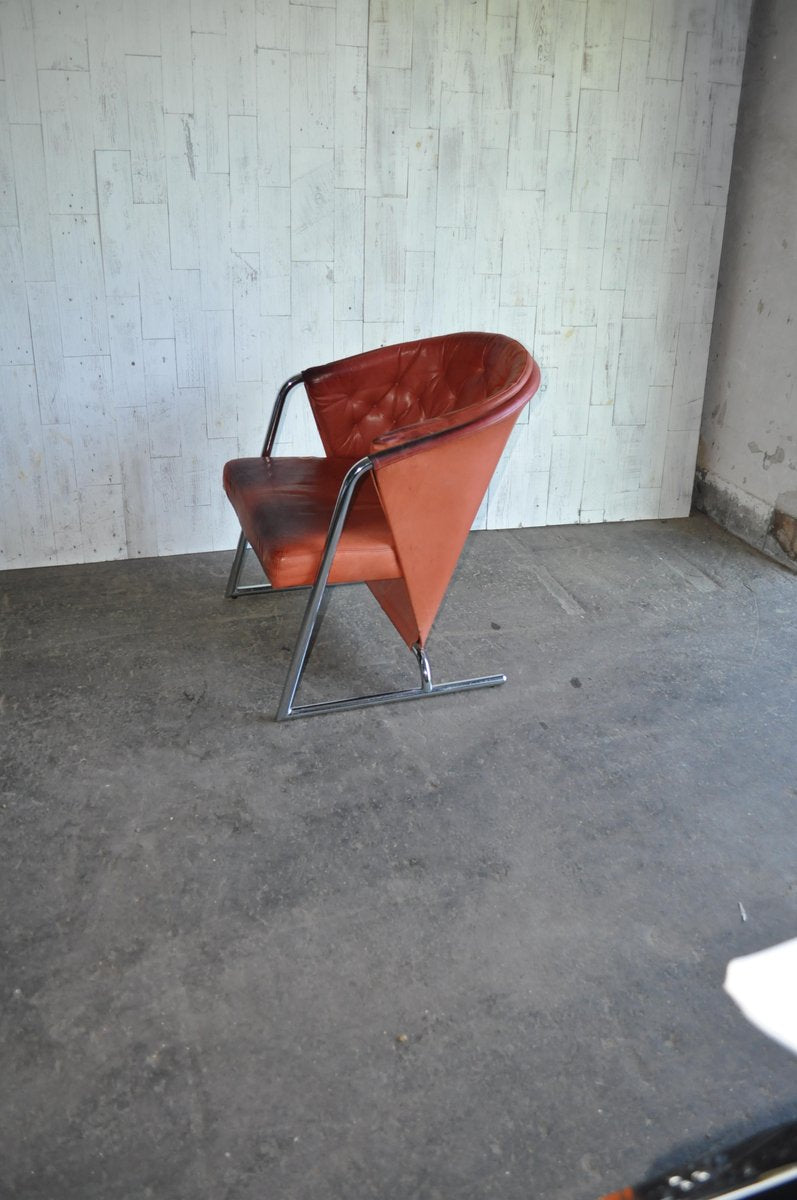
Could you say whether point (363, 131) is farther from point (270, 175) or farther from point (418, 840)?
point (418, 840)

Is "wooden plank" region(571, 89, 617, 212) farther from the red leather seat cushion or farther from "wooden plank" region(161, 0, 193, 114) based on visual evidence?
the red leather seat cushion

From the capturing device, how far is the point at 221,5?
2934mm

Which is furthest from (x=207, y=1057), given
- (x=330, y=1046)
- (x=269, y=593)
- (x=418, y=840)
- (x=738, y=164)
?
(x=738, y=164)

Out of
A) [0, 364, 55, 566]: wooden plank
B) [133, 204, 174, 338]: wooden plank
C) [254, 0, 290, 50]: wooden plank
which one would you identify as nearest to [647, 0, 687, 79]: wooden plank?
[254, 0, 290, 50]: wooden plank

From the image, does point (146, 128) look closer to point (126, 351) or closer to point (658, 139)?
point (126, 351)

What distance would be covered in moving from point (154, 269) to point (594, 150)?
4.88ft

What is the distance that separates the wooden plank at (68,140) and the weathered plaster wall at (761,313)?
2.18m

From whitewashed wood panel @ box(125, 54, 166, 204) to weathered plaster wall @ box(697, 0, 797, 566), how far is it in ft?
6.51

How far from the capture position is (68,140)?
2.94m

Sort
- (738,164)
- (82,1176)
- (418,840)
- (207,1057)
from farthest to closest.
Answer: (738,164)
(418,840)
(207,1057)
(82,1176)

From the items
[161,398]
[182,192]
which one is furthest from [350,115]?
[161,398]

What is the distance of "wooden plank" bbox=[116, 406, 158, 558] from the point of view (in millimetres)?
3271

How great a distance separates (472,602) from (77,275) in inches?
60.6

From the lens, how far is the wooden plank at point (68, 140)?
2.89m
